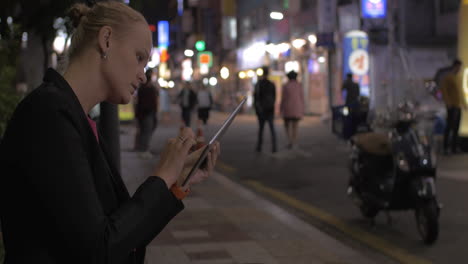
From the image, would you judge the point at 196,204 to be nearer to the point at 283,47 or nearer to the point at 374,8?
the point at 374,8

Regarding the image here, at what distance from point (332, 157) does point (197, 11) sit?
63090mm

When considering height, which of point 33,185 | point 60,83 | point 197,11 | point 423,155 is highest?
point 197,11

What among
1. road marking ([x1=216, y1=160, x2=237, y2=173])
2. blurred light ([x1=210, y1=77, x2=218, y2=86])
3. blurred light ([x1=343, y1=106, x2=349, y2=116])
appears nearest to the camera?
road marking ([x1=216, y1=160, x2=237, y2=173])

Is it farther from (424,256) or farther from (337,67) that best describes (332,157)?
(337,67)

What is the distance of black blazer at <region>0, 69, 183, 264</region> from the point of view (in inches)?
55.9

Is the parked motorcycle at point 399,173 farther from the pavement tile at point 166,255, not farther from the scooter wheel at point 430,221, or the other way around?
the pavement tile at point 166,255

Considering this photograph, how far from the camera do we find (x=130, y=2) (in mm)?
6453

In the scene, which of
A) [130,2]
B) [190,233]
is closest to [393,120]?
[190,233]

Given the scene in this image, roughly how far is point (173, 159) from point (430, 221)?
5.12 metres

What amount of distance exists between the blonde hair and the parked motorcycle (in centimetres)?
523

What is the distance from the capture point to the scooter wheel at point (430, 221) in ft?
20.9

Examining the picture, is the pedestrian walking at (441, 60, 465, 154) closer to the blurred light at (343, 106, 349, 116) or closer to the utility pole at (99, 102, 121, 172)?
the blurred light at (343, 106, 349, 116)

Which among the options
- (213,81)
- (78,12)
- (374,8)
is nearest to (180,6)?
(213,81)

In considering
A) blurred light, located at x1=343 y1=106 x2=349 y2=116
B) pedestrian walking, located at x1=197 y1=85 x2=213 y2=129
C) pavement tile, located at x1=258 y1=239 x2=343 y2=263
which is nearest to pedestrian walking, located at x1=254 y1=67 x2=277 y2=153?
blurred light, located at x1=343 y1=106 x2=349 y2=116
